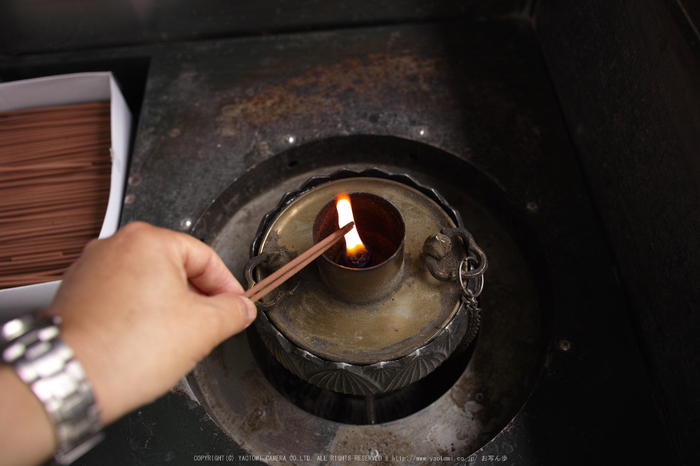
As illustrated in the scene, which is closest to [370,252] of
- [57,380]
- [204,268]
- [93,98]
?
[204,268]

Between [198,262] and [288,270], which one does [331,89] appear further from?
[198,262]

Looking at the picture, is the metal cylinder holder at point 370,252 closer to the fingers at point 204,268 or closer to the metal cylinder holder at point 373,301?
the metal cylinder holder at point 373,301

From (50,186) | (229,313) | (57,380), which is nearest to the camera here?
(57,380)

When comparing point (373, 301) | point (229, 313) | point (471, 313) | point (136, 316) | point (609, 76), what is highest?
point (136, 316)

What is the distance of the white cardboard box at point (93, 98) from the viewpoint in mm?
1624

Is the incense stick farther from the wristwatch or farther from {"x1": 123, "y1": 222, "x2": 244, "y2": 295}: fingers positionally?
the wristwatch

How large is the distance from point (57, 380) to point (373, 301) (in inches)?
29.0

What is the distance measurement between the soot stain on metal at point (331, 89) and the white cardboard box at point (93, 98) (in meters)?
0.41

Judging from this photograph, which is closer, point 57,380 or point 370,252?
point 57,380

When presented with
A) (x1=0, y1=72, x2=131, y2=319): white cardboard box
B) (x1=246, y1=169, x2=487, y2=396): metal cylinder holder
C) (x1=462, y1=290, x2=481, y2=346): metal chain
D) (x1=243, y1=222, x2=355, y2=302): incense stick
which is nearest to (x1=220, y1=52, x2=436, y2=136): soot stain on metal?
(x1=0, y1=72, x2=131, y2=319): white cardboard box

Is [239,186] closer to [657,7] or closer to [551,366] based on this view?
[551,366]

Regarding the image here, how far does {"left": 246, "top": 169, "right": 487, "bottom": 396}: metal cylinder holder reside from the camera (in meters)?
1.13

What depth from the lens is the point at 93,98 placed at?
1.89m

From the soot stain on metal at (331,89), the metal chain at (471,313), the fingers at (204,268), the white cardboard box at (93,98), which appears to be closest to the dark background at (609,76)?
the white cardboard box at (93,98)
